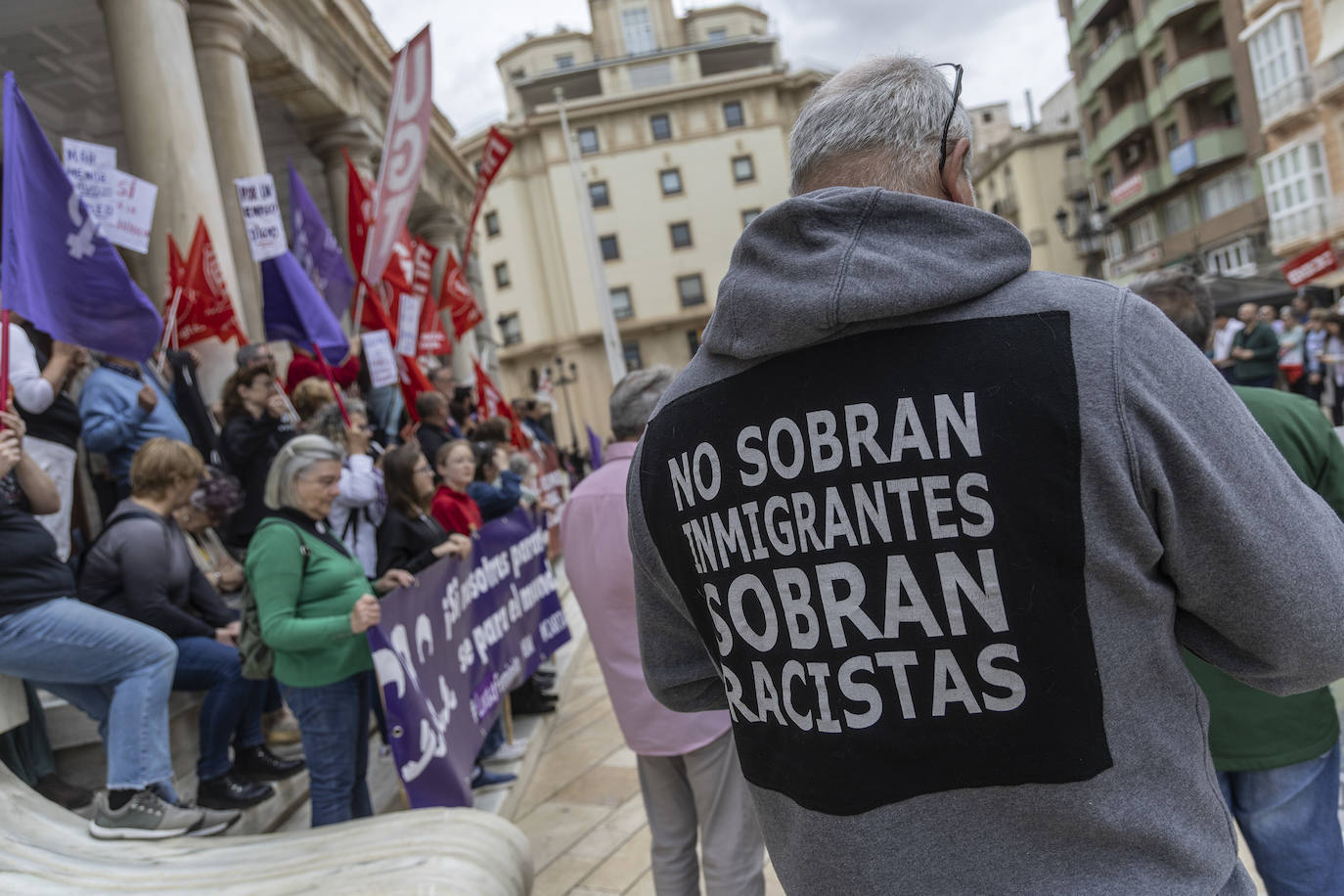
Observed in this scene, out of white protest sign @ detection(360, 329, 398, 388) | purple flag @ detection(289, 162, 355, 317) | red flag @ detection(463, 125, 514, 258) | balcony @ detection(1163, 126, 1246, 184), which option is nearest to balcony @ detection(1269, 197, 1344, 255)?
balcony @ detection(1163, 126, 1246, 184)

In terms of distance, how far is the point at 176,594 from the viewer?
439 cm

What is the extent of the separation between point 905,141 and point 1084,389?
0.43m

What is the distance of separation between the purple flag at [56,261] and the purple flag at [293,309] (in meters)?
2.69

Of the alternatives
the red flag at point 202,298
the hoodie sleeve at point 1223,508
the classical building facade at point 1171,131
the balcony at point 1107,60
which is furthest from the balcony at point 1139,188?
the hoodie sleeve at point 1223,508

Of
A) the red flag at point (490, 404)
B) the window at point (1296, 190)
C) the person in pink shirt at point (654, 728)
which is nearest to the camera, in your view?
the person in pink shirt at point (654, 728)

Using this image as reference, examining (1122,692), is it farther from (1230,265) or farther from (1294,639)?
(1230,265)

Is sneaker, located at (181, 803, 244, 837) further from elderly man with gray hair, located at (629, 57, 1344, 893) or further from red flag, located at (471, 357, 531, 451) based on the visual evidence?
red flag, located at (471, 357, 531, 451)

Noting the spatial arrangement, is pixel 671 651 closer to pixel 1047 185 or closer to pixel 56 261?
pixel 56 261

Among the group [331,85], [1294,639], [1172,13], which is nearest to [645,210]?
[1172,13]

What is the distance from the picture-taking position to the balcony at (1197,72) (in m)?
33.1

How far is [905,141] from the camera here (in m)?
1.42

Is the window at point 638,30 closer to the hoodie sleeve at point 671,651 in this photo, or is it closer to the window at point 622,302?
the window at point 622,302

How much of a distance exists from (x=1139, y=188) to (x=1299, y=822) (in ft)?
134

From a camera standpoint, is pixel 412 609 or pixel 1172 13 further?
pixel 1172 13
